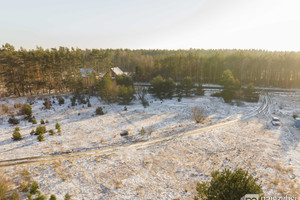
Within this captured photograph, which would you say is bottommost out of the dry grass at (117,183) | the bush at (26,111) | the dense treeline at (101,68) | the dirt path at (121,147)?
the dry grass at (117,183)

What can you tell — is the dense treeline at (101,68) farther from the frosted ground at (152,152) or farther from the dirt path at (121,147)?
the dirt path at (121,147)

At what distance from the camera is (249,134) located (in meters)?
20.8

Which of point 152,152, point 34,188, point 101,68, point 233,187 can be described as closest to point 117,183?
point 152,152

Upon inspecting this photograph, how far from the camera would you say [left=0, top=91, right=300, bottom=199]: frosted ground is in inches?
472

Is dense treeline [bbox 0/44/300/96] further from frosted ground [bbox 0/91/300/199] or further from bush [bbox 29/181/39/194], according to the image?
bush [bbox 29/181/39/194]

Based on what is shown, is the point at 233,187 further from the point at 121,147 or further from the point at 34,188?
the point at 34,188

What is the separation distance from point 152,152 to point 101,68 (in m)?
53.4

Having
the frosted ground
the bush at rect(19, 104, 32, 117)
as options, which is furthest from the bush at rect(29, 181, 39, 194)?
the bush at rect(19, 104, 32, 117)

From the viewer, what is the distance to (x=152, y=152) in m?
16.8

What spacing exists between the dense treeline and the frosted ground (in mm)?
13336

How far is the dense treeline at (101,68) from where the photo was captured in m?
34.6

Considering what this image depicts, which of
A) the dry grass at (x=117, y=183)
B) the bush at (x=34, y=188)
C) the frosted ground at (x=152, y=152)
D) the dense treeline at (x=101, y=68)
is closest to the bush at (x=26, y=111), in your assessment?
the frosted ground at (x=152, y=152)

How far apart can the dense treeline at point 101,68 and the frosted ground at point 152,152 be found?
43.8ft

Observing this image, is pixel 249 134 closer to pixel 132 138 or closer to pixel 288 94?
pixel 132 138
